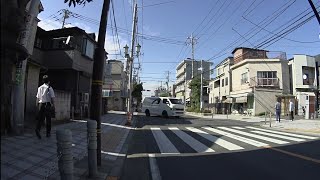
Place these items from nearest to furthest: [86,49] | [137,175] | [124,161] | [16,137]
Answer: [137,175]
[124,161]
[16,137]
[86,49]

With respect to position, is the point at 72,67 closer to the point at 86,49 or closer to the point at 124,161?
→ the point at 86,49

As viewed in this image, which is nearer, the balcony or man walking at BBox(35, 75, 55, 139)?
man walking at BBox(35, 75, 55, 139)

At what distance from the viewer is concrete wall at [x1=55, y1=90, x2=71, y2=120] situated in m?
17.5

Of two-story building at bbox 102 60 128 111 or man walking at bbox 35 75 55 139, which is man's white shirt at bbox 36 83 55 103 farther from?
two-story building at bbox 102 60 128 111

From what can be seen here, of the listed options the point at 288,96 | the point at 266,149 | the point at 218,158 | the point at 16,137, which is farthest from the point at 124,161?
the point at 288,96

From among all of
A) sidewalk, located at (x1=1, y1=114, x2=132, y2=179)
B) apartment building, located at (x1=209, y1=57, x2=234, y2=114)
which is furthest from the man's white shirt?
apartment building, located at (x1=209, y1=57, x2=234, y2=114)

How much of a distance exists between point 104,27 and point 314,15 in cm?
1327

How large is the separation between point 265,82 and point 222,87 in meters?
13.8

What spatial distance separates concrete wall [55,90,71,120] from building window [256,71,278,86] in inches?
1177

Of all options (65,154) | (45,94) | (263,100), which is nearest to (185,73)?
(263,100)

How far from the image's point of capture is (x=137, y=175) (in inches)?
295

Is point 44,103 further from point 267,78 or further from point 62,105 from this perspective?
point 267,78

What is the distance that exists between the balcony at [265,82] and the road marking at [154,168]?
35756 mm

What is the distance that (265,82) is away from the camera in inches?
1715
